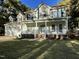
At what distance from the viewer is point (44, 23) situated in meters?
37.8

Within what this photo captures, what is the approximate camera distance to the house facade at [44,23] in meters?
35.4

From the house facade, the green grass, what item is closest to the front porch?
the house facade

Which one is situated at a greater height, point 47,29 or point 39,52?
point 47,29

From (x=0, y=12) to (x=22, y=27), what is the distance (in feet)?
34.5

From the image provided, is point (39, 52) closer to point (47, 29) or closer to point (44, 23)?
point (47, 29)

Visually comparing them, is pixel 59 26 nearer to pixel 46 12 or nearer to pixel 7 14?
pixel 46 12

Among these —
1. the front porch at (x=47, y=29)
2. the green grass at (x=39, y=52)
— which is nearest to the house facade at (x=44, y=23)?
the front porch at (x=47, y=29)

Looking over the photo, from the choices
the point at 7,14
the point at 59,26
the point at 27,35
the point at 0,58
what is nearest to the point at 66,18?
the point at 59,26

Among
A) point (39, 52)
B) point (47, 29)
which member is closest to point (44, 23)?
point (47, 29)

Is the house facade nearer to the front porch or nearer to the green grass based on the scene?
the front porch

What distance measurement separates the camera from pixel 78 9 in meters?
35.8

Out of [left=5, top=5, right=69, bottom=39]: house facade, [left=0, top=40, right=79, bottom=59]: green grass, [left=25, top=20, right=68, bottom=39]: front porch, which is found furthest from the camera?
[left=5, top=5, right=69, bottom=39]: house facade

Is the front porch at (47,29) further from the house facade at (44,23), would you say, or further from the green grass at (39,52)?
the green grass at (39,52)

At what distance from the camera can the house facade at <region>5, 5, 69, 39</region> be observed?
116 feet
